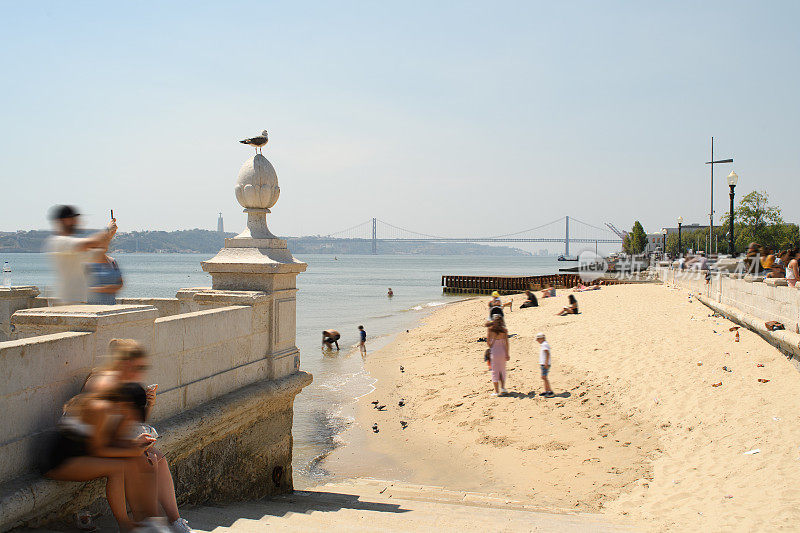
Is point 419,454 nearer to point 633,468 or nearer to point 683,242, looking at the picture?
point 633,468

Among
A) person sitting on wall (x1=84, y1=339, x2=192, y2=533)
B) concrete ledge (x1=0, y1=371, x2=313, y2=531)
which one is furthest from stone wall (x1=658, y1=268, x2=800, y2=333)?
person sitting on wall (x1=84, y1=339, x2=192, y2=533)

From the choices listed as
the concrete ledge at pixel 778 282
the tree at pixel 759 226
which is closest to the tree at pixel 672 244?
the tree at pixel 759 226

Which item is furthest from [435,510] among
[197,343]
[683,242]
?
[683,242]

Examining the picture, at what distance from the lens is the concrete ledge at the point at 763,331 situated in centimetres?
922

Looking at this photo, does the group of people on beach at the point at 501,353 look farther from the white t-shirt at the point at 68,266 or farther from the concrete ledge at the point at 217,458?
the white t-shirt at the point at 68,266

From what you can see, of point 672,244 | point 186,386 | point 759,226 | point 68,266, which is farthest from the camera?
point 672,244

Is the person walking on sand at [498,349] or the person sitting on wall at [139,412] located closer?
the person sitting on wall at [139,412]

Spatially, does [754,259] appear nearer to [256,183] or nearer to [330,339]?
[330,339]

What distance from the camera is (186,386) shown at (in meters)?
4.62

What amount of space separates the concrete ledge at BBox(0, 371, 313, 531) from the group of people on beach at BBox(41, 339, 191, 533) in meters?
0.14

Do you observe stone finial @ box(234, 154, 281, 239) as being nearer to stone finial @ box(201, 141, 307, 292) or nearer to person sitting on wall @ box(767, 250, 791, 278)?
stone finial @ box(201, 141, 307, 292)

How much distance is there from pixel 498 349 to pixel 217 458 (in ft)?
22.1

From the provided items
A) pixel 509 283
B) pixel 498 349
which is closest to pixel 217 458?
pixel 498 349

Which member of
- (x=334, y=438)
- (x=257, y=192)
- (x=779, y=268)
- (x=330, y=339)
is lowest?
(x=334, y=438)
